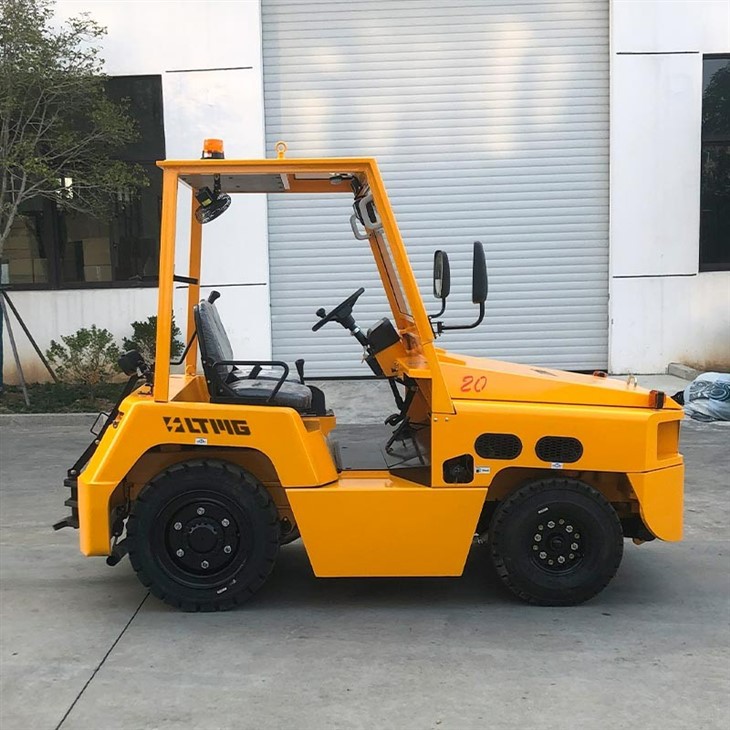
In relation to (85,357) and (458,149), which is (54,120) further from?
(458,149)

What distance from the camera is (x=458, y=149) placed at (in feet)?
39.3

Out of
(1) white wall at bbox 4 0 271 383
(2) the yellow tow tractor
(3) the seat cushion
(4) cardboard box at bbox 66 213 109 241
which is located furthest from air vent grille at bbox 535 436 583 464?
(4) cardboard box at bbox 66 213 109 241

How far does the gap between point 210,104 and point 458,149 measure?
369 cm

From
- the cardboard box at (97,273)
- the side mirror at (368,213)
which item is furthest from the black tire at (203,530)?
the cardboard box at (97,273)

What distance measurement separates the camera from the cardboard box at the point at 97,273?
12281mm

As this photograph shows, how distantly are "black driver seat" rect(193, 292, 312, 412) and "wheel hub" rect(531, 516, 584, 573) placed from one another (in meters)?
A: 1.50

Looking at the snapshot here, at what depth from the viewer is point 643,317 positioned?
39.4 ft

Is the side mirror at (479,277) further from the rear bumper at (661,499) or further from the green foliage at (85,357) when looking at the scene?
the green foliage at (85,357)

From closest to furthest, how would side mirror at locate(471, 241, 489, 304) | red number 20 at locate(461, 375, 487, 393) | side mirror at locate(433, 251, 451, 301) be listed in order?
1. side mirror at locate(471, 241, 489, 304)
2. side mirror at locate(433, 251, 451, 301)
3. red number 20 at locate(461, 375, 487, 393)

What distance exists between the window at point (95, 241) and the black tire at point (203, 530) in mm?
8419

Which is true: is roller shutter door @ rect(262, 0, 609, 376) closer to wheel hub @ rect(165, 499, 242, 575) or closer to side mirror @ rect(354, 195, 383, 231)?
side mirror @ rect(354, 195, 383, 231)

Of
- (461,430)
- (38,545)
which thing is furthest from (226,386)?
(38,545)

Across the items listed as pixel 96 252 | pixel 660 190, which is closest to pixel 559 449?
pixel 660 190

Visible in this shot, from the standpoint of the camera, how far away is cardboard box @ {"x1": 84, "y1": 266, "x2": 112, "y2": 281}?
40.3 ft
